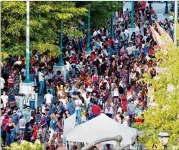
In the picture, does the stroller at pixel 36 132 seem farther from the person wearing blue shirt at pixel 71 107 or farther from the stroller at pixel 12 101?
the stroller at pixel 12 101

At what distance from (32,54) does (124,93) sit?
257 inches

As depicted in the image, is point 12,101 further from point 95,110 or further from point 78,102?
point 95,110

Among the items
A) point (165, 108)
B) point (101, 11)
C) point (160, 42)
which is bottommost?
point (165, 108)

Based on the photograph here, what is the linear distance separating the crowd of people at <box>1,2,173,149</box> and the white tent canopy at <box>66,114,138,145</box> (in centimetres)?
143

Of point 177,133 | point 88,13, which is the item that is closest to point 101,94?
point 177,133

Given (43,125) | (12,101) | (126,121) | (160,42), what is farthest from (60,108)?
(160,42)

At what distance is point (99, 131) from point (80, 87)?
24.9ft

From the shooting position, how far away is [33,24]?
33844 mm

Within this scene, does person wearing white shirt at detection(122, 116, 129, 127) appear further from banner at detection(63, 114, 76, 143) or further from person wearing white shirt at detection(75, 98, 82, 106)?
person wearing white shirt at detection(75, 98, 82, 106)

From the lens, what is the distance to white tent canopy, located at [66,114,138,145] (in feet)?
79.4

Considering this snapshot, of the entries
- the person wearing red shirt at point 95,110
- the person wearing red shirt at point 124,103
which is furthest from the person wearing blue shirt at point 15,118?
the person wearing red shirt at point 124,103

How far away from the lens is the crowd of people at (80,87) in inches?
1064

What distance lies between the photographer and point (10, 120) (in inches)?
1043

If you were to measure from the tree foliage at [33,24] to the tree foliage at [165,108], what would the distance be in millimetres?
11605
